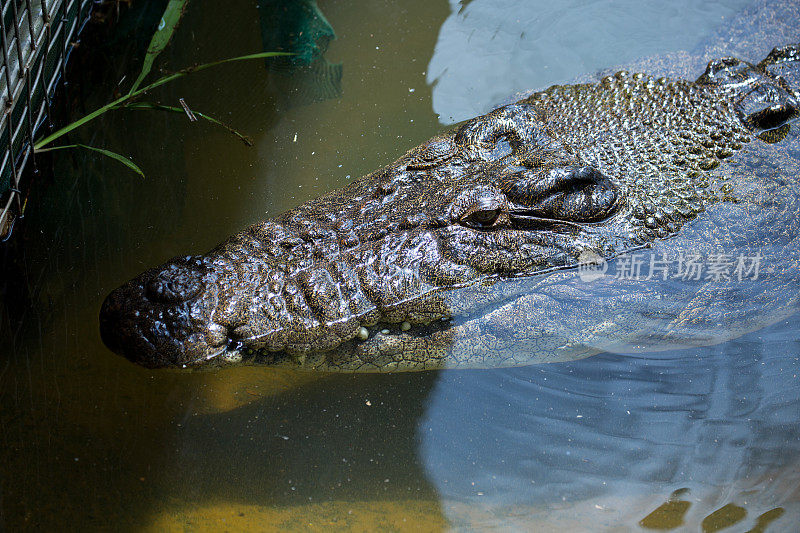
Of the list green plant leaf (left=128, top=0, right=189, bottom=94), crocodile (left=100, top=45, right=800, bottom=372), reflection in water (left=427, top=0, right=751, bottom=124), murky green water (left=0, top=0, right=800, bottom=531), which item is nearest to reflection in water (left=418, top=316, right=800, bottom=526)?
→ murky green water (left=0, top=0, right=800, bottom=531)

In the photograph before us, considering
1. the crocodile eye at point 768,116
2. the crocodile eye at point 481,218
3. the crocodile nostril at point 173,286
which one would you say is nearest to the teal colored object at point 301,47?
the crocodile eye at point 481,218

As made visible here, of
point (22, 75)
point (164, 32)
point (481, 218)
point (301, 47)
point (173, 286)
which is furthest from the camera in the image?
point (301, 47)

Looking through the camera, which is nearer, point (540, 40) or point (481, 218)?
point (481, 218)

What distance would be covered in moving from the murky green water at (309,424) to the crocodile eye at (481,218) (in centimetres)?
67

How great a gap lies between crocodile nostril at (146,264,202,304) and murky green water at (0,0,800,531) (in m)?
0.66

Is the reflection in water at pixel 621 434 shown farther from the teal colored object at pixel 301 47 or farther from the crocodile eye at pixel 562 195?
the teal colored object at pixel 301 47

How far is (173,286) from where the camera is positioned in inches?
85.9

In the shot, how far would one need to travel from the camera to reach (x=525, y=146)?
3.05 meters

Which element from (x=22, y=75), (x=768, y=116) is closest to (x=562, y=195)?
(x=768, y=116)

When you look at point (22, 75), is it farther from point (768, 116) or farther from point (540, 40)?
point (768, 116)

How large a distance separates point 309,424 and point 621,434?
52.2 inches

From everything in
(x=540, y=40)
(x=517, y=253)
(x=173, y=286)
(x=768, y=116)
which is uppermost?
(x=540, y=40)

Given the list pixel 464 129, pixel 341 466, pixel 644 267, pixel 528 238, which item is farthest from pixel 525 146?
pixel 341 466

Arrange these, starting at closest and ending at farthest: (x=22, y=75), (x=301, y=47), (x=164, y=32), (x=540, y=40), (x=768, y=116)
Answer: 1. (x=22, y=75)
2. (x=768, y=116)
3. (x=164, y=32)
4. (x=301, y=47)
5. (x=540, y=40)
